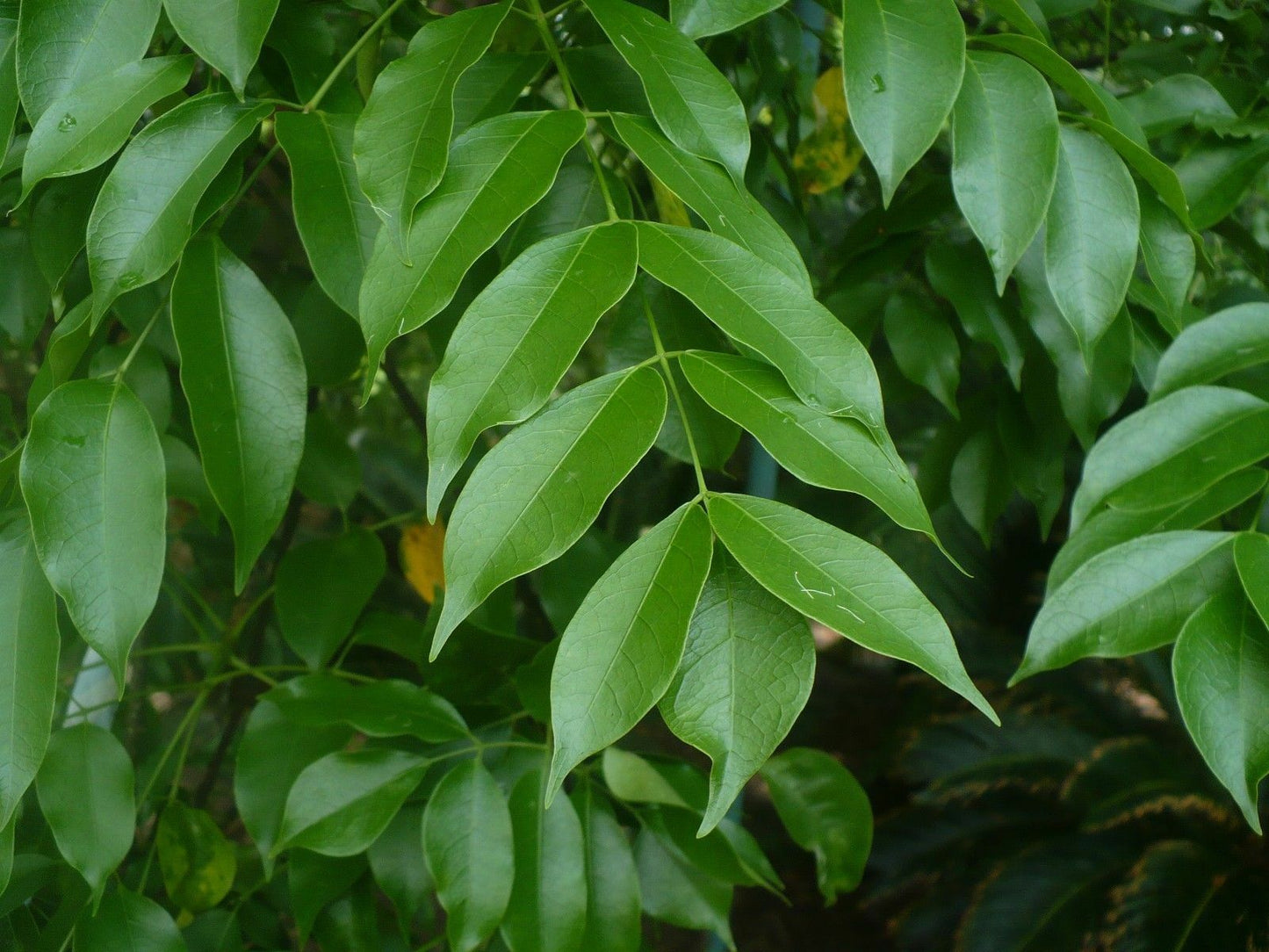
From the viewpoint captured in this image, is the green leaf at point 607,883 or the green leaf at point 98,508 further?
the green leaf at point 607,883

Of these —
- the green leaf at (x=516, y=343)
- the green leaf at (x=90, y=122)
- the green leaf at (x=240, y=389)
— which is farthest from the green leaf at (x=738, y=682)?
the green leaf at (x=90, y=122)

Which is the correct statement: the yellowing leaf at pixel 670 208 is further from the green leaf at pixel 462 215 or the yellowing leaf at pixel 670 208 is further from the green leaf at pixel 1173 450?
the green leaf at pixel 1173 450

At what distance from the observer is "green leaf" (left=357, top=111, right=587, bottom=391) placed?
41 centimetres

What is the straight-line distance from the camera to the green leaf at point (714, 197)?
46cm

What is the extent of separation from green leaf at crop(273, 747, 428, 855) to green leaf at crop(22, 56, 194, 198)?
38 centimetres

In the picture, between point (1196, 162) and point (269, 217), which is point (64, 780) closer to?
point (269, 217)

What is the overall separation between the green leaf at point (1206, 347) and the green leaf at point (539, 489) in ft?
1.13

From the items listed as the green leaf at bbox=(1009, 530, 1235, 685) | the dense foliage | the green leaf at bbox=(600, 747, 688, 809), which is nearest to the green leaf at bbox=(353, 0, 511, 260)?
the dense foliage

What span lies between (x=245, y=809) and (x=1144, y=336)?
27.3 inches

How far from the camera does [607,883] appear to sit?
70cm

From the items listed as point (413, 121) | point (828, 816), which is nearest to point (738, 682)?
point (413, 121)

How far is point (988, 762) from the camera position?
242 cm

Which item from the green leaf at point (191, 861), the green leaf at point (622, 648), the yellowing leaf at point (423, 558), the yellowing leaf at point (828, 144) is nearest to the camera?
→ the green leaf at point (622, 648)

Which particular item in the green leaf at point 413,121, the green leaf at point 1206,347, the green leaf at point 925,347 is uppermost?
the green leaf at point 413,121
